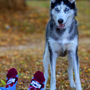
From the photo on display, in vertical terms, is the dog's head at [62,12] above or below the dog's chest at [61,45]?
above

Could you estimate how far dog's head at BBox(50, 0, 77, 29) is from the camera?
3.74 metres

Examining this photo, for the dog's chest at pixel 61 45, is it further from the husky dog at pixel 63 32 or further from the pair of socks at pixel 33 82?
the pair of socks at pixel 33 82

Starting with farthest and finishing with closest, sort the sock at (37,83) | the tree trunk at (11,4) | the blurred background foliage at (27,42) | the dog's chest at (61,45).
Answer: the tree trunk at (11,4), the blurred background foliage at (27,42), the dog's chest at (61,45), the sock at (37,83)

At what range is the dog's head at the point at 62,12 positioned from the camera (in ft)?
12.3

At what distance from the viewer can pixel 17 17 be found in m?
15.9

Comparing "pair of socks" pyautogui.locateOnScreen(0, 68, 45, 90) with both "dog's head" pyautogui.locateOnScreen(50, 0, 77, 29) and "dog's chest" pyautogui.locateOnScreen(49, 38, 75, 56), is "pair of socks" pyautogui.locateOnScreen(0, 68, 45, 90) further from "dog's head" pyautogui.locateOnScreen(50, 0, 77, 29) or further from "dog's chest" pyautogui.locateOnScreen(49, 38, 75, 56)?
"dog's head" pyautogui.locateOnScreen(50, 0, 77, 29)

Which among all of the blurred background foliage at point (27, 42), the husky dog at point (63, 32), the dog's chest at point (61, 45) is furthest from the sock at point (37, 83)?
the blurred background foliage at point (27, 42)

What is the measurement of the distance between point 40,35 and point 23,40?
184cm

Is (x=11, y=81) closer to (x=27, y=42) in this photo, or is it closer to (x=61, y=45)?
(x=61, y=45)

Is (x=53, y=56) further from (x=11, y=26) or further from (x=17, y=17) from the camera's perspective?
(x=17, y=17)

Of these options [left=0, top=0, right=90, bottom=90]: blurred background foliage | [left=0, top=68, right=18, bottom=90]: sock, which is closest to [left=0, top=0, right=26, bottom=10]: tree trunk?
[left=0, top=0, right=90, bottom=90]: blurred background foliage

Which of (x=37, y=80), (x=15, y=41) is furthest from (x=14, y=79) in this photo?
(x=15, y=41)

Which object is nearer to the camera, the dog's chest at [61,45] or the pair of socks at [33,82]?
the pair of socks at [33,82]

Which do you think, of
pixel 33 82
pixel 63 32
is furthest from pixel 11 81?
pixel 63 32
